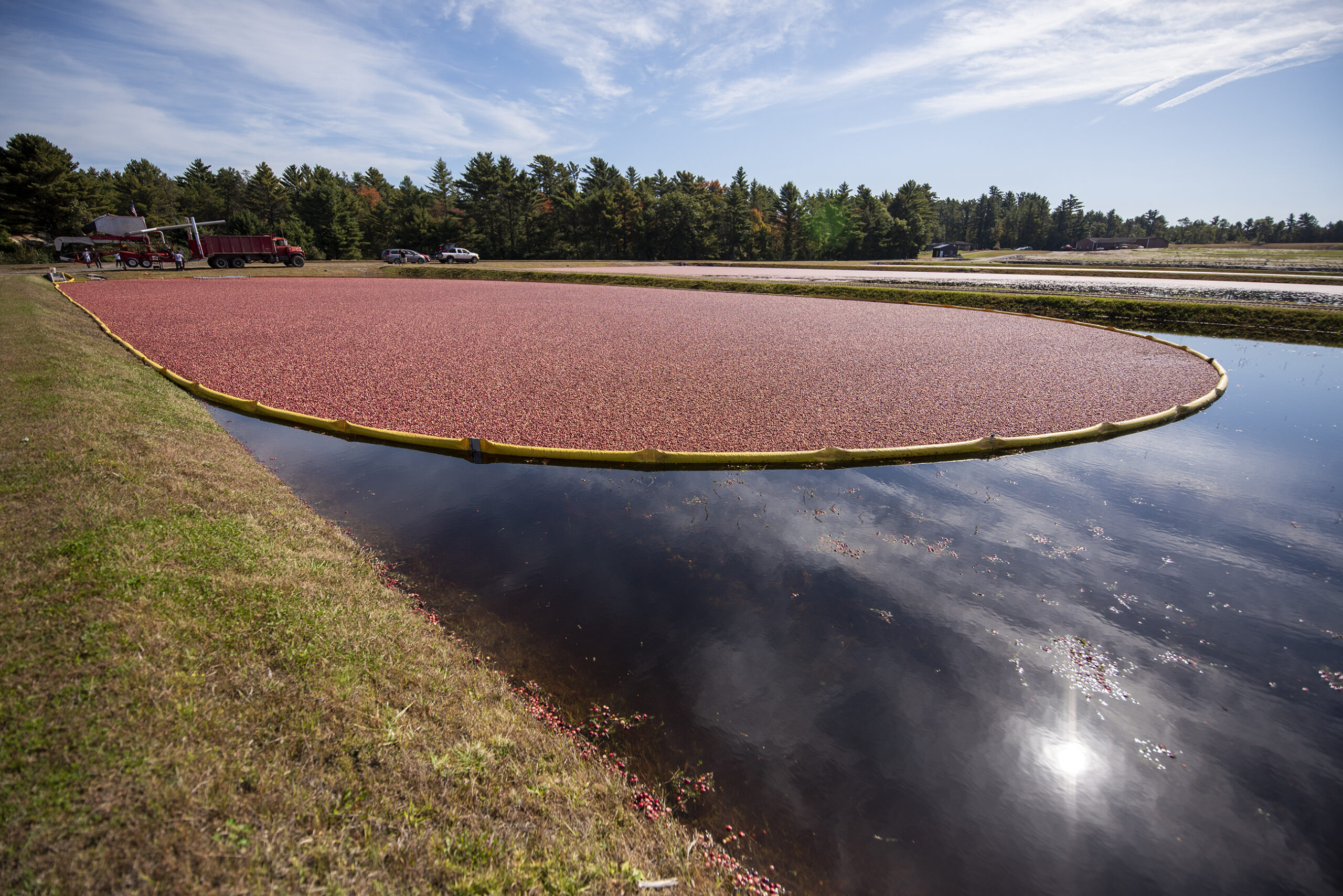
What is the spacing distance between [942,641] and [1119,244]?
147 m

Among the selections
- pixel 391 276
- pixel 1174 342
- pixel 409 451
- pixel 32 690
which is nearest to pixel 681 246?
pixel 391 276

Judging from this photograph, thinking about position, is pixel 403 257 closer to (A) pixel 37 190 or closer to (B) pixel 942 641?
(A) pixel 37 190

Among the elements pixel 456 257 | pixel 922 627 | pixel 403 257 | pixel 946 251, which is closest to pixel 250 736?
pixel 922 627

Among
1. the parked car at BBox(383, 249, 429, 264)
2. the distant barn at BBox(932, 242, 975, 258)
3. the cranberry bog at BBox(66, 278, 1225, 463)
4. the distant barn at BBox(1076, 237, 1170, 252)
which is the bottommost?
the cranberry bog at BBox(66, 278, 1225, 463)

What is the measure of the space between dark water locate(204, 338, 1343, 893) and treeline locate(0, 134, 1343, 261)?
241ft

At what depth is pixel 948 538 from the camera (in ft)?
19.9

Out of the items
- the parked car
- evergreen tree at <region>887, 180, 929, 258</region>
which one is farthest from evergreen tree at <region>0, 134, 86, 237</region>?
evergreen tree at <region>887, 180, 929, 258</region>

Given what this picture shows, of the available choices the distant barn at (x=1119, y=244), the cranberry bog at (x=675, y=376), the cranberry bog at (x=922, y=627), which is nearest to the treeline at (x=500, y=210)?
the distant barn at (x=1119, y=244)

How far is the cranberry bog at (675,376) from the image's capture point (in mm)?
8688

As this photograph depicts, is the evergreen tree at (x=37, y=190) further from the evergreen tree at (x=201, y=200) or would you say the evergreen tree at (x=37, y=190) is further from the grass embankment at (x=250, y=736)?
the grass embankment at (x=250, y=736)

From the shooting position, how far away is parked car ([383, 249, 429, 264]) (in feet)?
163

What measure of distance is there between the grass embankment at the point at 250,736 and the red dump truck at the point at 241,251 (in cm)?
4320

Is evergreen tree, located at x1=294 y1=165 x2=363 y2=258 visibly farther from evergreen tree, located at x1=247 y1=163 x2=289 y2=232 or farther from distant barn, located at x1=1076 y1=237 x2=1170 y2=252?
distant barn, located at x1=1076 y1=237 x2=1170 y2=252

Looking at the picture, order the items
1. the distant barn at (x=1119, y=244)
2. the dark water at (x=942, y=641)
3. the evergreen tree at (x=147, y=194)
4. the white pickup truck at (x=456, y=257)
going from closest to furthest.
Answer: the dark water at (x=942, y=641), the white pickup truck at (x=456, y=257), the evergreen tree at (x=147, y=194), the distant barn at (x=1119, y=244)
